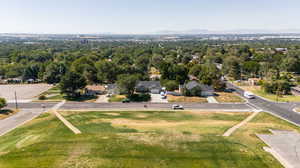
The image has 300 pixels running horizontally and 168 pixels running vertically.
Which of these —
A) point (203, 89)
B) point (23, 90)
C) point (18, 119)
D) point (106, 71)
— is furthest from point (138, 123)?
point (23, 90)

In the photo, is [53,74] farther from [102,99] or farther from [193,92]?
[193,92]

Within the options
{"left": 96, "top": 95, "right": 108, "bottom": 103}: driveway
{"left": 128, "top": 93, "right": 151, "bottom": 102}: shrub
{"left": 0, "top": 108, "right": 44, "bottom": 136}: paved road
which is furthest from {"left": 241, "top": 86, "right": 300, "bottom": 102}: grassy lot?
{"left": 0, "top": 108, "right": 44, "bottom": 136}: paved road

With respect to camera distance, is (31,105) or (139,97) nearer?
(31,105)

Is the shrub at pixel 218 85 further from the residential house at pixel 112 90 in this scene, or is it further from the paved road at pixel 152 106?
the residential house at pixel 112 90

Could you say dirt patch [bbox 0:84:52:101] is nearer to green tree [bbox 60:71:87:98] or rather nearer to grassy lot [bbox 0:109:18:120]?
green tree [bbox 60:71:87:98]

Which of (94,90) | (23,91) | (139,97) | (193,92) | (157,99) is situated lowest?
(157,99)

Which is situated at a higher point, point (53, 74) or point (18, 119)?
point (53, 74)

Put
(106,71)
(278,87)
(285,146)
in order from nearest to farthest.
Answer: (285,146)
(278,87)
(106,71)
